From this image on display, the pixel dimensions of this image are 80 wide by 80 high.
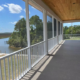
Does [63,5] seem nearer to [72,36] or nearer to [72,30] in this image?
[72,36]

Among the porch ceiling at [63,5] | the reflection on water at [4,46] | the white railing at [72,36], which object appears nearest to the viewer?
the reflection on water at [4,46]

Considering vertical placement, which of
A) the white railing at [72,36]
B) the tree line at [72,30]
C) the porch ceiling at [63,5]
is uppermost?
the porch ceiling at [63,5]

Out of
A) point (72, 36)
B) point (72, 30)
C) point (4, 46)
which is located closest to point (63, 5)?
point (4, 46)

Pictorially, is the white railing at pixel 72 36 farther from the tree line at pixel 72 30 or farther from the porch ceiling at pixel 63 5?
the porch ceiling at pixel 63 5

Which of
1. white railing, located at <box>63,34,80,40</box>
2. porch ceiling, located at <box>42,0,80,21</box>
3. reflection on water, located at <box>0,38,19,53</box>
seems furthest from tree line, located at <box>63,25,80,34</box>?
reflection on water, located at <box>0,38,19,53</box>

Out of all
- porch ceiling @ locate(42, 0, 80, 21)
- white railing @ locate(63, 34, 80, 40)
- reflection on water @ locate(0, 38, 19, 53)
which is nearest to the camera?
reflection on water @ locate(0, 38, 19, 53)

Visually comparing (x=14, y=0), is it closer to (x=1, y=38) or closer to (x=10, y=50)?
(x=1, y=38)

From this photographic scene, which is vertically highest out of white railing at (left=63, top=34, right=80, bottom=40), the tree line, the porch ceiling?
the porch ceiling

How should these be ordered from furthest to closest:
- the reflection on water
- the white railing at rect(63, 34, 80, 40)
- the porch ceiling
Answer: the white railing at rect(63, 34, 80, 40) → the porch ceiling → the reflection on water

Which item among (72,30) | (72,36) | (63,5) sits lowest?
(72,36)

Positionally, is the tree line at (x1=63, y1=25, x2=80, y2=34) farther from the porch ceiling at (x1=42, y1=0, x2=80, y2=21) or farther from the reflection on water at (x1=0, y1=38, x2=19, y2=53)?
the reflection on water at (x1=0, y1=38, x2=19, y2=53)

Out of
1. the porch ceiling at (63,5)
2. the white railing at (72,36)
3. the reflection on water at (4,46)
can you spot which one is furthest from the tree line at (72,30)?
the reflection on water at (4,46)

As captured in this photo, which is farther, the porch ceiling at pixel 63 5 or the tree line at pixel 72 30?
the tree line at pixel 72 30

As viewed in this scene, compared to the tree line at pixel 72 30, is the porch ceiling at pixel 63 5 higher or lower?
higher
